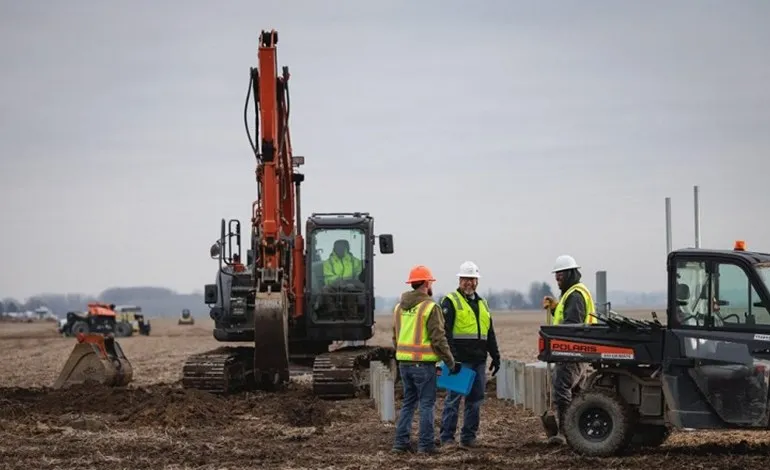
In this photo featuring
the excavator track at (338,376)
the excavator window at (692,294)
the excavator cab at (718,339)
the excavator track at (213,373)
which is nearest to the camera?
Answer: the excavator cab at (718,339)

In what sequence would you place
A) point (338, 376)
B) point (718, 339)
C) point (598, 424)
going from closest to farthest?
point (718, 339)
point (598, 424)
point (338, 376)

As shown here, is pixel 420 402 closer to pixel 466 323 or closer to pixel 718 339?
pixel 466 323

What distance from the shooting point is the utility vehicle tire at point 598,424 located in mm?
13258

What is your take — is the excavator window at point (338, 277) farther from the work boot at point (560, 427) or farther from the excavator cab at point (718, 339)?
the excavator cab at point (718, 339)

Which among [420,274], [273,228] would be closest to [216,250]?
[273,228]

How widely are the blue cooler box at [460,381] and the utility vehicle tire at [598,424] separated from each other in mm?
1162

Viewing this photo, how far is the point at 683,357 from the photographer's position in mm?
12914

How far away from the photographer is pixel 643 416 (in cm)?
1341

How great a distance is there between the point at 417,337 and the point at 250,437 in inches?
116

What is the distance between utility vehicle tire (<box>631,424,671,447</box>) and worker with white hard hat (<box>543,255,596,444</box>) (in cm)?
79

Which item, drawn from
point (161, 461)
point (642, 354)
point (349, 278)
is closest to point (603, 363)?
point (642, 354)

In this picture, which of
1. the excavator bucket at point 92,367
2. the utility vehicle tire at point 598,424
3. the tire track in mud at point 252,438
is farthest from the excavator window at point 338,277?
the utility vehicle tire at point 598,424

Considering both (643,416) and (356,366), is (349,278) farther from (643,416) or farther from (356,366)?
(643,416)

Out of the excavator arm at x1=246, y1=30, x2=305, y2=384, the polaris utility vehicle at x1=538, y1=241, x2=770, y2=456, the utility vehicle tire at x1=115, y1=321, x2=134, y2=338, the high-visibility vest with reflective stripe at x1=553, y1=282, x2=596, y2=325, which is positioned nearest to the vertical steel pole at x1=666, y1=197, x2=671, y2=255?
the polaris utility vehicle at x1=538, y1=241, x2=770, y2=456
